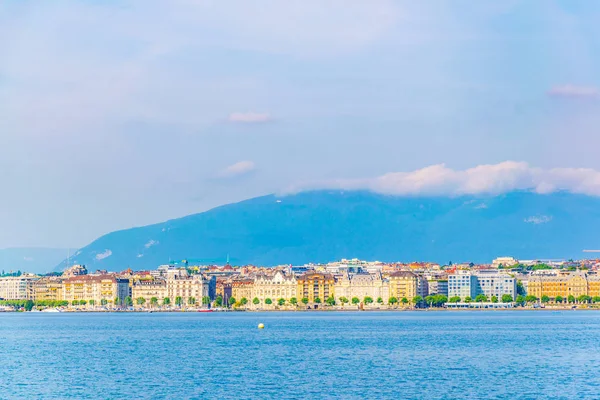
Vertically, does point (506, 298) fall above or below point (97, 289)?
below

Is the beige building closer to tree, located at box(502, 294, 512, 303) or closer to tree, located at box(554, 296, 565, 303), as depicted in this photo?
tree, located at box(502, 294, 512, 303)

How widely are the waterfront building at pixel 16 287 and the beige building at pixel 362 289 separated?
5232cm

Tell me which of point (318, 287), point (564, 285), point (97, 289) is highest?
point (97, 289)

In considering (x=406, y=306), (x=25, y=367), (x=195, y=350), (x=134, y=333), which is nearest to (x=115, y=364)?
(x=25, y=367)

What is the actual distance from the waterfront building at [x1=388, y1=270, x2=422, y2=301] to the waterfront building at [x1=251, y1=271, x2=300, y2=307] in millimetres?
12998

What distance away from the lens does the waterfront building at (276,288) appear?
159 m

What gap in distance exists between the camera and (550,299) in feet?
519

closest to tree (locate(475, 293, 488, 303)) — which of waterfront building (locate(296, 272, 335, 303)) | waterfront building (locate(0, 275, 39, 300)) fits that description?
waterfront building (locate(296, 272, 335, 303))

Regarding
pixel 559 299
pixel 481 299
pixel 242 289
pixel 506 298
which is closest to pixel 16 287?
pixel 242 289

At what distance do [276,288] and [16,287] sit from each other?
51074mm

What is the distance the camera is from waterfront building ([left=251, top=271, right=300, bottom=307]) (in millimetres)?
159125

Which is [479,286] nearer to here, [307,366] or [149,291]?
[149,291]

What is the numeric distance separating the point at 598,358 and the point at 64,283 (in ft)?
444

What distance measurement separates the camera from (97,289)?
170 meters
